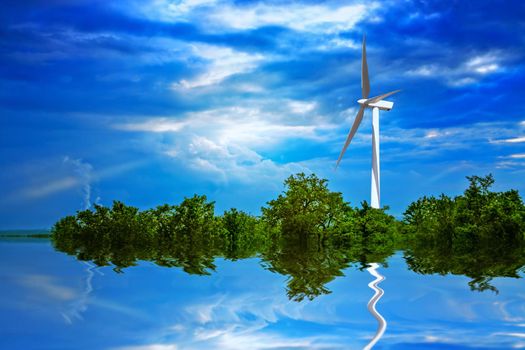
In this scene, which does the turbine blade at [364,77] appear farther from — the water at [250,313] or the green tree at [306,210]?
the water at [250,313]

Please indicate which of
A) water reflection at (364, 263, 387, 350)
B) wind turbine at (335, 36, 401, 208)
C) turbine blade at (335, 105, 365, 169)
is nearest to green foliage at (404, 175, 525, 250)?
wind turbine at (335, 36, 401, 208)

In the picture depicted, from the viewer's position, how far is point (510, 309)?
8.38 m

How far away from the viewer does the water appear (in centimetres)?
632

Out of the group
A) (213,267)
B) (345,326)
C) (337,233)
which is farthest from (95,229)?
(345,326)

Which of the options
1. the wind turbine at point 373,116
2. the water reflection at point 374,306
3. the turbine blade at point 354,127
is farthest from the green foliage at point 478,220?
the water reflection at point 374,306

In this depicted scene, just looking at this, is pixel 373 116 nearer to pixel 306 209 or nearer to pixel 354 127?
pixel 354 127

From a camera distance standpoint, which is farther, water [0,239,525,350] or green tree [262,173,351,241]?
green tree [262,173,351,241]

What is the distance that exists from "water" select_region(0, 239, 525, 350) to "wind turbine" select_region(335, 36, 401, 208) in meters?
23.9

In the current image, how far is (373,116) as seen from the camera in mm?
38219

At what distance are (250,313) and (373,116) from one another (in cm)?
3213

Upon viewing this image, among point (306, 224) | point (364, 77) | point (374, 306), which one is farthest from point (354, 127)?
point (374, 306)

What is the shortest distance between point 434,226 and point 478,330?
2807 centimetres

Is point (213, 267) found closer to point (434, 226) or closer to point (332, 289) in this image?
point (332, 289)

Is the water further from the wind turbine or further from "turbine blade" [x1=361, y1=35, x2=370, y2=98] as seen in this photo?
"turbine blade" [x1=361, y1=35, x2=370, y2=98]
